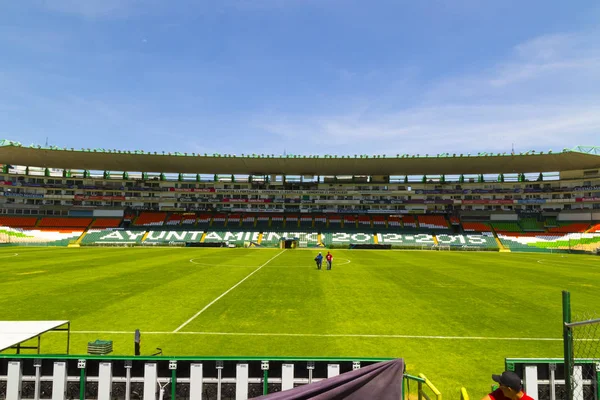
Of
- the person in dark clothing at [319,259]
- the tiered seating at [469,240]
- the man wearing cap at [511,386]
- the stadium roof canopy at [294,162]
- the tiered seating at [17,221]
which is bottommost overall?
the tiered seating at [469,240]

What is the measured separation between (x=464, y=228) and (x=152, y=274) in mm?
62850

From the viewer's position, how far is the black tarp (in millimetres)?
3197

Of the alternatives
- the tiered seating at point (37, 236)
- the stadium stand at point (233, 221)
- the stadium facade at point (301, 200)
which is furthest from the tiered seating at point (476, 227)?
the tiered seating at point (37, 236)

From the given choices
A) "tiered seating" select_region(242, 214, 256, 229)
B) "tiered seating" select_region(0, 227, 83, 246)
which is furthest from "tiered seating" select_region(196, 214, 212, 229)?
"tiered seating" select_region(0, 227, 83, 246)

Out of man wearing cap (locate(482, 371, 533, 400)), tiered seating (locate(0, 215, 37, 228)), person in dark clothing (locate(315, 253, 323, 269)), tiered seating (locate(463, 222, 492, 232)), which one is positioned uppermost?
tiered seating (locate(0, 215, 37, 228))

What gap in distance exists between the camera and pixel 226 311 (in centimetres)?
1436

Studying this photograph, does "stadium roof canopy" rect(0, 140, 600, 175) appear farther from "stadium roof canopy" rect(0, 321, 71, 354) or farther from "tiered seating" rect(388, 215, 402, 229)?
"stadium roof canopy" rect(0, 321, 71, 354)

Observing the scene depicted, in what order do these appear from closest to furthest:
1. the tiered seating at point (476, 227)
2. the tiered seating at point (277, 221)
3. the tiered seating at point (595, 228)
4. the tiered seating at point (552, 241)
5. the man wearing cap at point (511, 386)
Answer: the man wearing cap at point (511, 386) < the tiered seating at point (552, 241) < the tiered seating at point (595, 228) < the tiered seating at point (476, 227) < the tiered seating at point (277, 221)

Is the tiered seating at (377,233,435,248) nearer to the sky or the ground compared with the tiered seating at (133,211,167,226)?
nearer to the ground

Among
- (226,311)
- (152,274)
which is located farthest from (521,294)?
(152,274)

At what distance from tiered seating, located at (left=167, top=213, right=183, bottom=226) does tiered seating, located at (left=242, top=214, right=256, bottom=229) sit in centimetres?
1353

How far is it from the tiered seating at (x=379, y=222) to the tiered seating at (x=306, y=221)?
1341 centimetres

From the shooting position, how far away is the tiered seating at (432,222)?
70.5m

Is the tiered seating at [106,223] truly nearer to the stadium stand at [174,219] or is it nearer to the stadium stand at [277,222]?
the stadium stand at [174,219]
